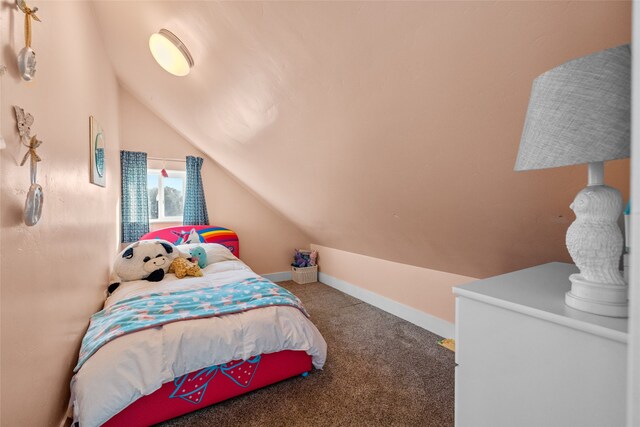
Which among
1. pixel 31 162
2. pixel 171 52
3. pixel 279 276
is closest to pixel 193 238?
pixel 279 276

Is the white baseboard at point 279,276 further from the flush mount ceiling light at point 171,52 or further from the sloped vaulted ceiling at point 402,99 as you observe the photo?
the flush mount ceiling light at point 171,52

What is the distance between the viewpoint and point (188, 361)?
1.45m

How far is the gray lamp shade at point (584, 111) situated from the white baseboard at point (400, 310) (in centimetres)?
205

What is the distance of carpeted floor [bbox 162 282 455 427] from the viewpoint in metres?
1.49

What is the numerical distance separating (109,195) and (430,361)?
312 centimetres

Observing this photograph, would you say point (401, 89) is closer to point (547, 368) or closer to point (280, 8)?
point (280, 8)

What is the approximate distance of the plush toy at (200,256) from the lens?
2893 millimetres

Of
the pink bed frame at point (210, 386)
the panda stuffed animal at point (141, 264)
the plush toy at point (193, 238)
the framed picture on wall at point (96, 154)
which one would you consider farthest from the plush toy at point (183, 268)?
the pink bed frame at point (210, 386)

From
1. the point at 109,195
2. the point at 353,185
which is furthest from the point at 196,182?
the point at 353,185

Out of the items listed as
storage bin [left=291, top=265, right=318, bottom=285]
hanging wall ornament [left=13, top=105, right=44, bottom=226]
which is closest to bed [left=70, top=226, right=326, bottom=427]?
hanging wall ornament [left=13, top=105, right=44, bottom=226]

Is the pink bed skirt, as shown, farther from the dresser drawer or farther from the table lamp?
the table lamp

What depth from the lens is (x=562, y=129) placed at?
61cm

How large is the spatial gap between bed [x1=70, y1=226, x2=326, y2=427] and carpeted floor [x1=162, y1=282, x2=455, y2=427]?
8 cm

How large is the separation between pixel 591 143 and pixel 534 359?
520 mm
